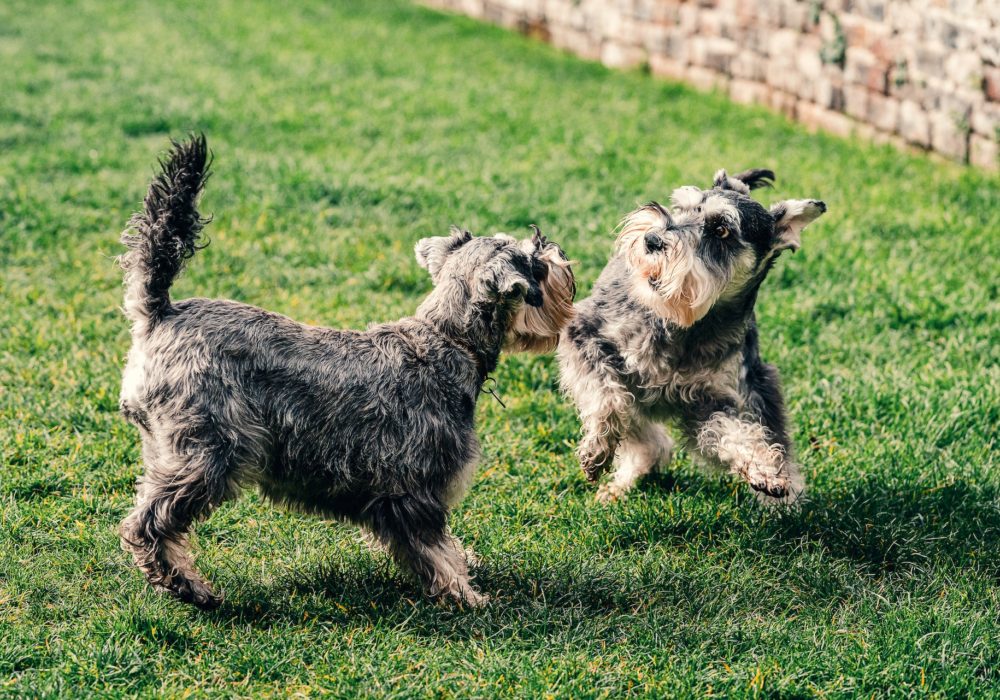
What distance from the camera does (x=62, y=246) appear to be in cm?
779

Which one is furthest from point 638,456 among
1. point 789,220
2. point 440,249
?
point 440,249

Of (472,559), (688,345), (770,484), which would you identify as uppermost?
(688,345)

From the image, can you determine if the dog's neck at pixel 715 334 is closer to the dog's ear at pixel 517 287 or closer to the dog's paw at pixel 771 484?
the dog's paw at pixel 771 484

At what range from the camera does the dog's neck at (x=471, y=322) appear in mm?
4305

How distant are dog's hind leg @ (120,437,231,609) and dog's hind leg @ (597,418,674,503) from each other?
1.99 m

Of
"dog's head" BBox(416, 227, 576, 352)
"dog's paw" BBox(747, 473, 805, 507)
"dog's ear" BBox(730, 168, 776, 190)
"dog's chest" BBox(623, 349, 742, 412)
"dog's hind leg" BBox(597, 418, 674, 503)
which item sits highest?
"dog's ear" BBox(730, 168, 776, 190)

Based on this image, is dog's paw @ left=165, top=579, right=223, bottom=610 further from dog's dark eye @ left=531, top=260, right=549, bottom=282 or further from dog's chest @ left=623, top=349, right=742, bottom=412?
dog's chest @ left=623, top=349, right=742, bottom=412

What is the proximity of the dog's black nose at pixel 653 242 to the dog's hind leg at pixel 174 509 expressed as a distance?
77.9 inches

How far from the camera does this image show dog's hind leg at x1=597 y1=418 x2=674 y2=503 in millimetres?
5250

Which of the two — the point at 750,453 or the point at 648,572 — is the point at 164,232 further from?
the point at 750,453

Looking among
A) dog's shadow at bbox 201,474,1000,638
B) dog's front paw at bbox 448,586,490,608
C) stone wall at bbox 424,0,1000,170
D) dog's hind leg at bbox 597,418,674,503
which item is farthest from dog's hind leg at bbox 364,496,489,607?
stone wall at bbox 424,0,1000,170

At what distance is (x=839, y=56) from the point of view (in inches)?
426

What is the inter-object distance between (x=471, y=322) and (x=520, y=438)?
4.78 feet

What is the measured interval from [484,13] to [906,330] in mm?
11252
